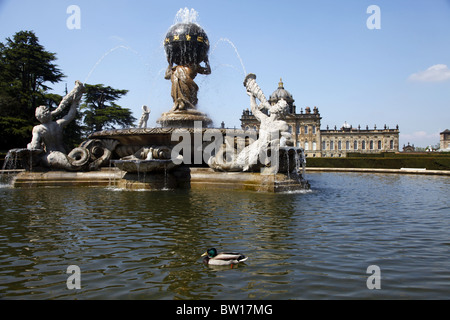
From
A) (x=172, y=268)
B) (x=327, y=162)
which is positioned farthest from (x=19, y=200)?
(x=327, y=162)

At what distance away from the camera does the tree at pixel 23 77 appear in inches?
1155

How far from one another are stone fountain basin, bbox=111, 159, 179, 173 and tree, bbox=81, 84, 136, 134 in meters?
32.4

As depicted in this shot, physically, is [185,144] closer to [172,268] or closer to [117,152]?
[117,152]

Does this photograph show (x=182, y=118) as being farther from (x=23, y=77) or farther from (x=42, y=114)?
(x=23, y=77)

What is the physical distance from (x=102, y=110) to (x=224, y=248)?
4066 cm

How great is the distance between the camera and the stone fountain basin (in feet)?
35.8

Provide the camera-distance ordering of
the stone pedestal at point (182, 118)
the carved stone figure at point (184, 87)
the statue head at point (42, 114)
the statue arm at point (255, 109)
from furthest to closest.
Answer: the carved stone figure at point (184, 87) → the stone pedestal at point (182, 118) → the statue head at point (42, 114) → the statue arm at point (255, 109)

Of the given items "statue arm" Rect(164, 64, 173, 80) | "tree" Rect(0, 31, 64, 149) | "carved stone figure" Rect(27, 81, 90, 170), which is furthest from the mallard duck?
"tree" Rect(0, 31, 64, 149)

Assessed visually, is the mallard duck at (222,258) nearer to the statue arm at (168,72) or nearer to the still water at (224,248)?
the still water at (224,248)

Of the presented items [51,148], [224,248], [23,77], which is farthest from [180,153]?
[23,77]
